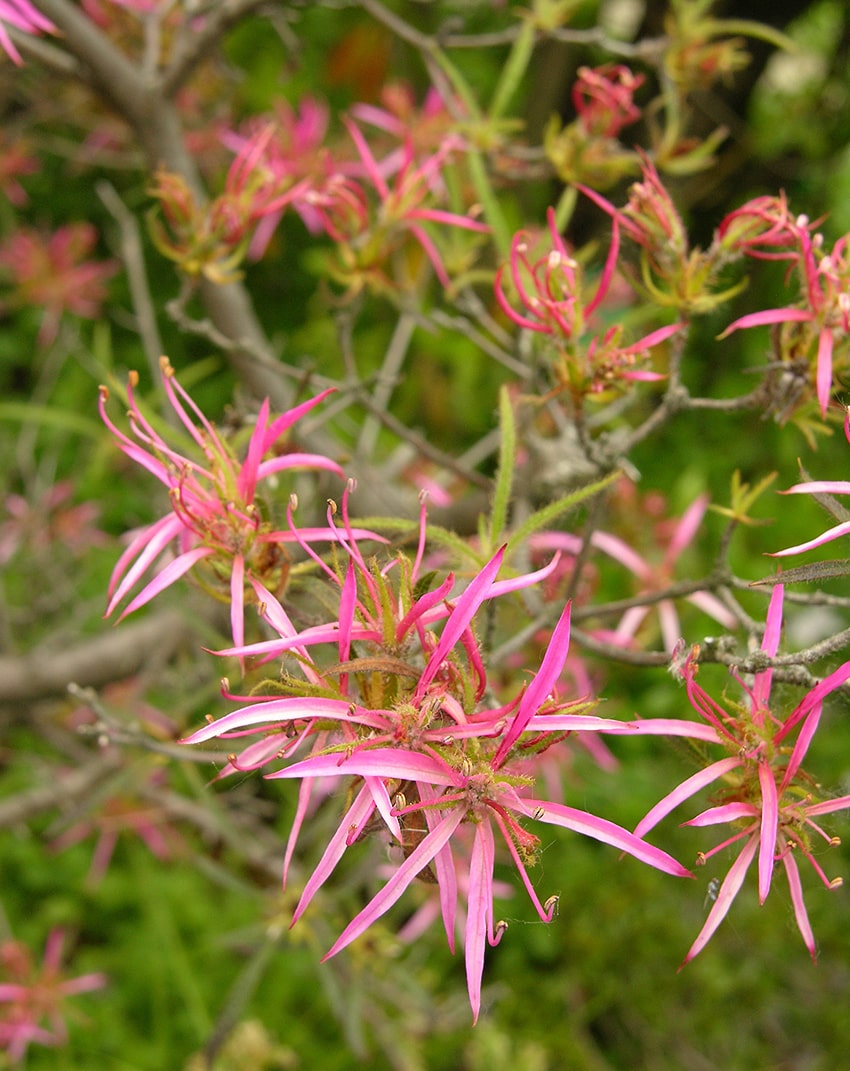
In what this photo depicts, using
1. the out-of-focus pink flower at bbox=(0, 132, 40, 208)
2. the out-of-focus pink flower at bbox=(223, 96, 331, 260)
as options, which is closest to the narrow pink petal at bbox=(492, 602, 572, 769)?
the out-of-focus pink flower at bbox=(223, 96, 331, 260)

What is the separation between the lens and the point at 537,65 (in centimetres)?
259

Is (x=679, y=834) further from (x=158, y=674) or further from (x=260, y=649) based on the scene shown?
(x=260, y=649)

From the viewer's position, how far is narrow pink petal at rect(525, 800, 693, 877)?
1.32 ft

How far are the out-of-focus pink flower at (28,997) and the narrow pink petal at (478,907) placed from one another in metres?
1.39

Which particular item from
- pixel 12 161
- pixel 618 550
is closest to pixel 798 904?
pixel 618 550

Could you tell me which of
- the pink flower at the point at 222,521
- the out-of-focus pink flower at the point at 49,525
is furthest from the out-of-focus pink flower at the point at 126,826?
the pink flower at the point at 222,521

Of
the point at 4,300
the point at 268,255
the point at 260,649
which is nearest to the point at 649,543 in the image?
the point at 260,649

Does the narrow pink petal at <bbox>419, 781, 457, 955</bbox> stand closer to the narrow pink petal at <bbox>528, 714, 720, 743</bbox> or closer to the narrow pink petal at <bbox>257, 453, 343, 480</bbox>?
the narrow pink petal at <bbox>528, 714, 720, 743</bbox>

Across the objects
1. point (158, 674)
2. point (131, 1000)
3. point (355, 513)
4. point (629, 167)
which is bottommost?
point (131, 1000)

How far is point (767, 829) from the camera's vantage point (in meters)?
0.43

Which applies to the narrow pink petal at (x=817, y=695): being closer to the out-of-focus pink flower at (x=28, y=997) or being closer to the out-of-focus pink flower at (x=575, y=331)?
the out-of-focus pink flower at (x=575, y=331)

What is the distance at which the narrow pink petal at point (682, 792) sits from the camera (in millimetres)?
439

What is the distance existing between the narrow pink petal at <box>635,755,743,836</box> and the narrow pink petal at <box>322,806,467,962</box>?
0.09 metres

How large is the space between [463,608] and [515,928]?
1.73m
